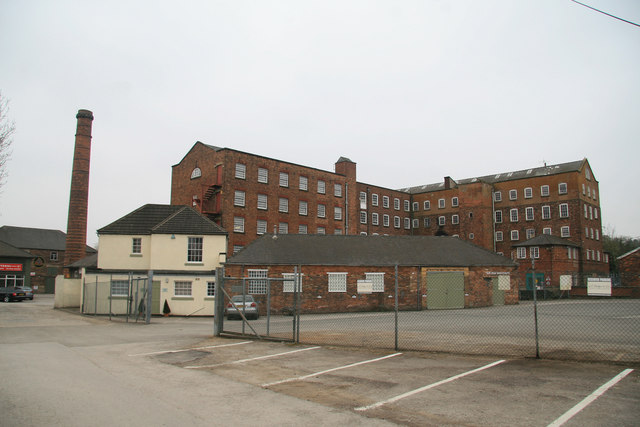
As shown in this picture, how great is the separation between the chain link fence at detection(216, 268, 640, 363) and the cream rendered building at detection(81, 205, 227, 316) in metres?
2.49

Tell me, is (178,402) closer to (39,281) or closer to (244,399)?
(244,399)

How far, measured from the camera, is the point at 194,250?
3206 centimetres

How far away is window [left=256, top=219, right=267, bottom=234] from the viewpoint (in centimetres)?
4969

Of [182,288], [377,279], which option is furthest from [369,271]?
[182,288]

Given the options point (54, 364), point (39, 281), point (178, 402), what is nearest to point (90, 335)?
point (54, 364)

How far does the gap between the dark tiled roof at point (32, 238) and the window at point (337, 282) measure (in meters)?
48.1

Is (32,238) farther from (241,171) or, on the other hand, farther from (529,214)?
(529,214)

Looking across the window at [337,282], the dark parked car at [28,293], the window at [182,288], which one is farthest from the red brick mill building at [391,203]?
the dark parked car at [28,293]

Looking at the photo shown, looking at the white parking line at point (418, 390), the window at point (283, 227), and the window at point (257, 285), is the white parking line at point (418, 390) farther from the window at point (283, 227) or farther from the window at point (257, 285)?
the window at point (283, 227)

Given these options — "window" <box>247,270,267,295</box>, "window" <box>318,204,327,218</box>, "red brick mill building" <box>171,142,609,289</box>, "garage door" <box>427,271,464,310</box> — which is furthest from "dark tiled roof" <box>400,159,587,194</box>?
"window" <box>247,270,267,295</box>

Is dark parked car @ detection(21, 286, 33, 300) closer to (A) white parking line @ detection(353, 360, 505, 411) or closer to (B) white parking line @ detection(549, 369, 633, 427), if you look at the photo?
(A) white parking line @ detection(353, 360, 505, 411)

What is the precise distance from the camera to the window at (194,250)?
3195cm

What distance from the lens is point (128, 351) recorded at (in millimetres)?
13008

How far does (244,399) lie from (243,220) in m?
41.4
